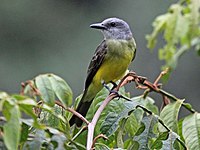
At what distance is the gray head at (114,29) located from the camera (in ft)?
15.0

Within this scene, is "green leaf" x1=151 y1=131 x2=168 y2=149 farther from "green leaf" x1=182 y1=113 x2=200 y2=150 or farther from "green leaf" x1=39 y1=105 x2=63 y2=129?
"green leaf" x1=39 y1=105 x2=63 y2=129

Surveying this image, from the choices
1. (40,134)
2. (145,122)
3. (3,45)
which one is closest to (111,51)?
(145,122)

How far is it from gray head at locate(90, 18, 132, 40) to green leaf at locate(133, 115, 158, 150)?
2052mm

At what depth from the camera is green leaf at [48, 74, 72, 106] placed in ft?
6.53

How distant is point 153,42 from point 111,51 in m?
2.83

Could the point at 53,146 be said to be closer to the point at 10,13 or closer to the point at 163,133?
the point at 163,133

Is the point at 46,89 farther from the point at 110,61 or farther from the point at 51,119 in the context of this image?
the point at 110,61

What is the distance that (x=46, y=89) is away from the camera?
1.99 meters

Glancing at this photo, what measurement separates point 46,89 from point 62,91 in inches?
1.8

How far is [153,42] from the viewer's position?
1.57m

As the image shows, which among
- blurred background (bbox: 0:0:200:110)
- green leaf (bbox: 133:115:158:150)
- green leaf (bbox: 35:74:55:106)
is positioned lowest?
blurred background (bbox: 0:0:200:110)

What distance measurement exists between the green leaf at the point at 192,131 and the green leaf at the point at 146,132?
0.35ft

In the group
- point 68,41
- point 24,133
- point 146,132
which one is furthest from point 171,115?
point 68,41

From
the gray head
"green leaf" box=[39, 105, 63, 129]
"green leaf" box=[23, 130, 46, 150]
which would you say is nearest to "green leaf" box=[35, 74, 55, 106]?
"green leaf" box=[23, 130, 46, 150]
